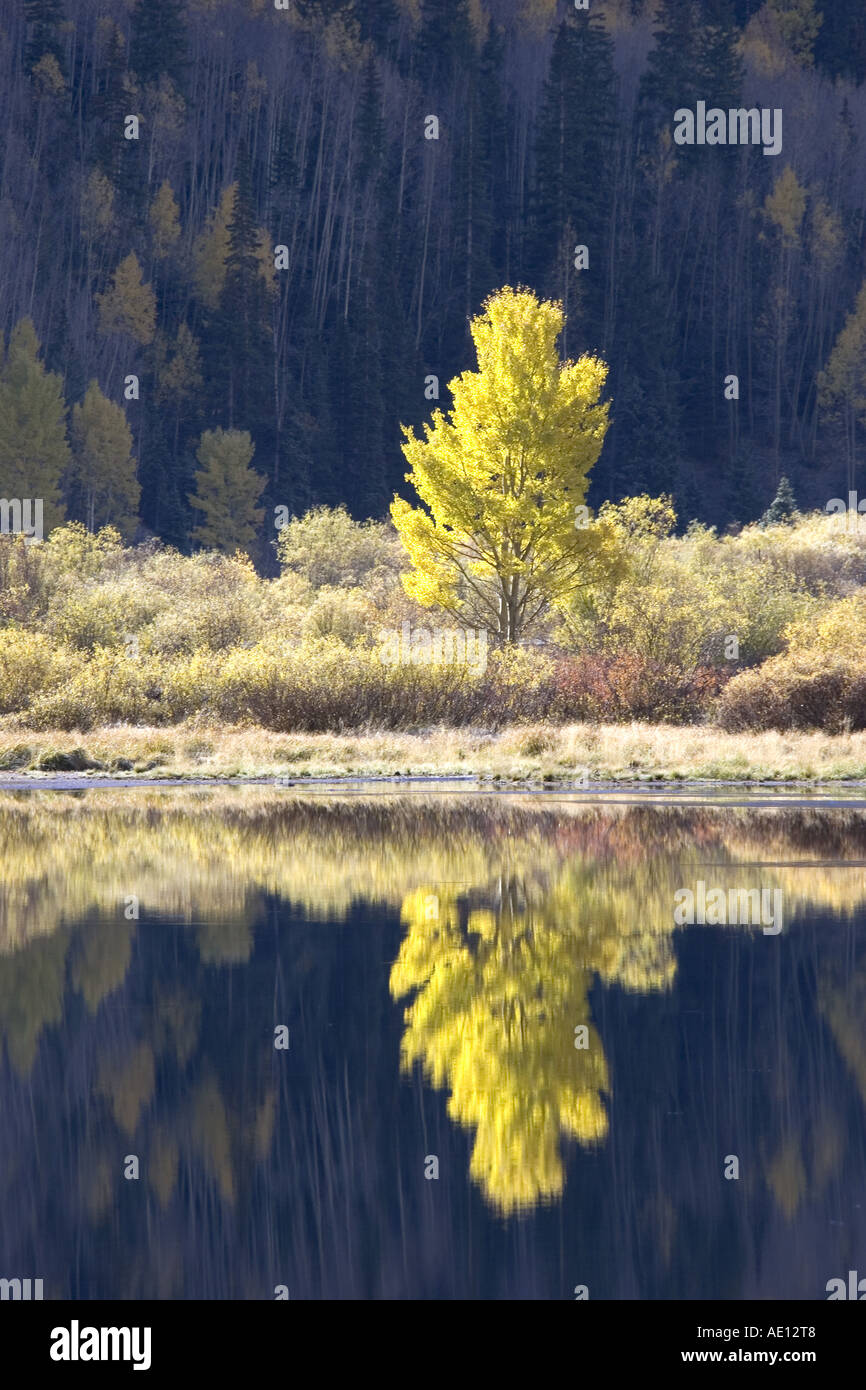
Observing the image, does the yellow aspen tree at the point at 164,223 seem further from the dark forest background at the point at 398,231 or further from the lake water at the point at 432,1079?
the lake water at the point at 432,1079

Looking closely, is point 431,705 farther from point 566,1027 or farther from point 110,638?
point 566,1027

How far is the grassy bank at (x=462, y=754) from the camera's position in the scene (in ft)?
102

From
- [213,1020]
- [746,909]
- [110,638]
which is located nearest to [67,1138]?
[213,1020]

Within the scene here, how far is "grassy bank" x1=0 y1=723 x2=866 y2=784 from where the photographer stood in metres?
31.1

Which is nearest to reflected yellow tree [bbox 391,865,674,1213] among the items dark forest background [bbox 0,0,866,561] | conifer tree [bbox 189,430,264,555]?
conifer tree [bbox 189,430,264,555]

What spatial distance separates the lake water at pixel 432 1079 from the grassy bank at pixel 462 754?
10891 mm

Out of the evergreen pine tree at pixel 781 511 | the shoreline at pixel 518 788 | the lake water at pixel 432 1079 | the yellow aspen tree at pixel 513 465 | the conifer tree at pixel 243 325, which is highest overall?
the conifer tree at pixel 243 325

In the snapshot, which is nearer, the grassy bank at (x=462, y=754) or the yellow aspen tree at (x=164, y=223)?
the grassy bank at (x=462, y=754)

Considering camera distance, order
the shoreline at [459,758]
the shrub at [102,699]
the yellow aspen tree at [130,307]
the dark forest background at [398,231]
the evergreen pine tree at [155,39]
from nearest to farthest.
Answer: the shoreline at [459,758], the shrub at [102,699], the dark forest background at [398,231], the yellow aspen tree at [130,307], the evergreen pine tree at [155,39]

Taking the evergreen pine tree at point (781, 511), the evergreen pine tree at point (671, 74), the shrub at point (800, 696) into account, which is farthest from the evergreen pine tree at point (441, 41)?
the shrub at point (800, 696)

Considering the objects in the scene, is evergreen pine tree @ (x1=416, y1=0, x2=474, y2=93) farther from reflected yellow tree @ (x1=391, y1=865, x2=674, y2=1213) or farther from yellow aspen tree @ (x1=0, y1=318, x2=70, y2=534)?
reflected yellow tree @ (x1=391, y1=865, x2=674, y2=1213)

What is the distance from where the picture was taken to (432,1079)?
36.5ft

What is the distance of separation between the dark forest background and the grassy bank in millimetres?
48514

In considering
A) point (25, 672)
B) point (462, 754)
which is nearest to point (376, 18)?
point (25, 672)
